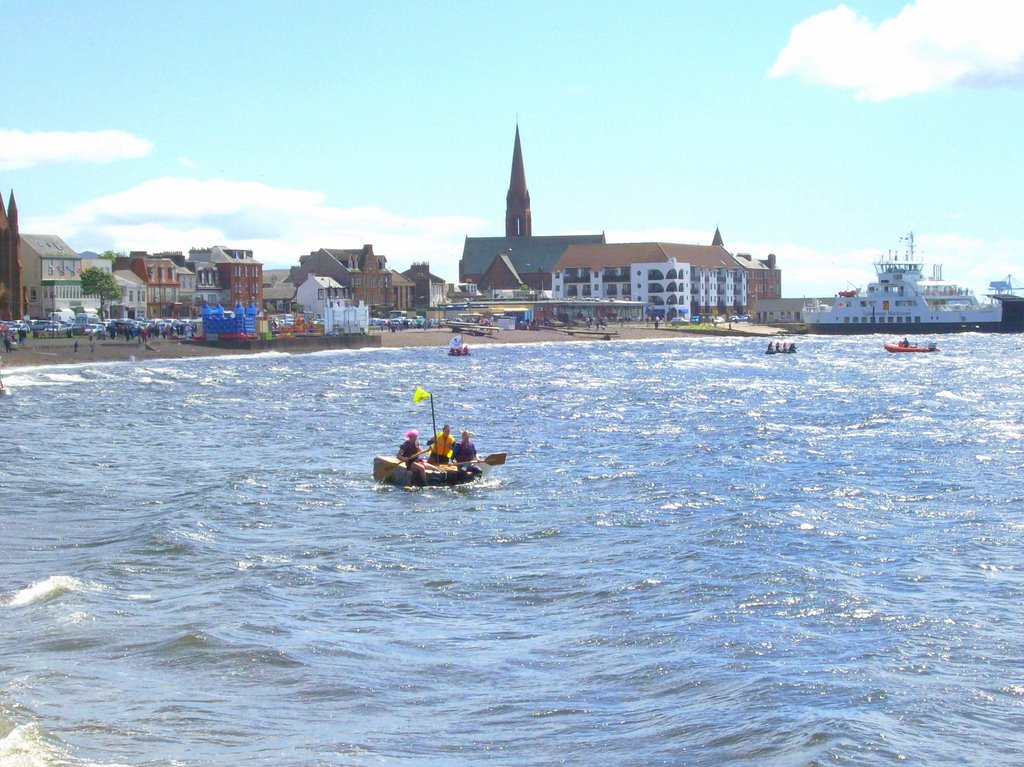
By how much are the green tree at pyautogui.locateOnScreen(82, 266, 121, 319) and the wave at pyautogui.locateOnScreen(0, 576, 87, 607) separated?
117 meters

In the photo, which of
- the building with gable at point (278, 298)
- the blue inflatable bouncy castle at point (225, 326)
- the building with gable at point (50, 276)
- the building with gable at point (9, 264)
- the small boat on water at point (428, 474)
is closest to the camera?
the small boat on water at point (428, 474)

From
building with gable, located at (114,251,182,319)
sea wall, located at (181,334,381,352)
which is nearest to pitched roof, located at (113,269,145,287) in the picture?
building with gable, located at (114,251,182,319)

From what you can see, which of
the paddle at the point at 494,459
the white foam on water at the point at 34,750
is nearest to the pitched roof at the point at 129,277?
the paddle at the point at 494,459

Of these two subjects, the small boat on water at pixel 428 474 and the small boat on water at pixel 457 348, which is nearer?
the small boat on water at pixel 428 474

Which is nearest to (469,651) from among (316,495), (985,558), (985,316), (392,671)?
(392,671)

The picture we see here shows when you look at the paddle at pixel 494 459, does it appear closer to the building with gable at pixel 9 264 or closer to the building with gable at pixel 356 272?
the building with gable at pixel 9 264

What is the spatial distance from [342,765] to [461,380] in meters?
66.4

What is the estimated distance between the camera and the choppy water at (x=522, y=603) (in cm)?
1408

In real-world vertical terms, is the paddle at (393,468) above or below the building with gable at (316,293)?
below

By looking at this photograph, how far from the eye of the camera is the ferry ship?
164750 millimetres

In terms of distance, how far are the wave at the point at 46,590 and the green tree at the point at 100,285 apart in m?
117

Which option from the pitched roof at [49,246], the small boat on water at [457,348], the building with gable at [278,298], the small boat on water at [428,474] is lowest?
the small boat on water at [428,474]

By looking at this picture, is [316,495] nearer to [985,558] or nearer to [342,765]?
[985,558]

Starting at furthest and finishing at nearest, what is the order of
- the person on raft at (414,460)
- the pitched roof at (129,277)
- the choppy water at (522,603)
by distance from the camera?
the pitched roof at (129,277) → the person on raft at (414,460) → the choppy water at (522,603)
